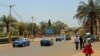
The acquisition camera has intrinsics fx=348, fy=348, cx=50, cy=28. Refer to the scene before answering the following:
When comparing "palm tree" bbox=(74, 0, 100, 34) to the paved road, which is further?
"palm tree" bbox=(74, 0, 100, 34)

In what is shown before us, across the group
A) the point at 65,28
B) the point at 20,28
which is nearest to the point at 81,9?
the point at 20,28

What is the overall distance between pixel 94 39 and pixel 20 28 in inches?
1822

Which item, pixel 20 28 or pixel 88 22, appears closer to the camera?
pixel 88 22

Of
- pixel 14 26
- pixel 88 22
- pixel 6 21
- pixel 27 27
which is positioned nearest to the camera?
pixel 88 22

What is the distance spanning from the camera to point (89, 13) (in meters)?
79.0

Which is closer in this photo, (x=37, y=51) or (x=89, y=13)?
(x=37, y=51)

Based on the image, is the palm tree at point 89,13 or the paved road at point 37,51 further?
the palm tree at point 89,13

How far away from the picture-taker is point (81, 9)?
8019 centimetres

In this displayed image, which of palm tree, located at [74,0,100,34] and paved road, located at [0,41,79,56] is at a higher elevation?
palm tree, located at [74,0,100,34]

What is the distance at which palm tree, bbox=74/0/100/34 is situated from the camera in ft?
258

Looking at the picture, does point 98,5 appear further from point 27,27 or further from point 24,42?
point 27,27

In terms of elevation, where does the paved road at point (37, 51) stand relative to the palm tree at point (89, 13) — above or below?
below

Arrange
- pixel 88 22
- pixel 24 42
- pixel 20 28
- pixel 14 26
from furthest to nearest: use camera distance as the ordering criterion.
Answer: pixel 20 28 → pixel 14 26 → pixel 88 22 → pixel 24 42

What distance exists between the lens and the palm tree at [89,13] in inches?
3095
